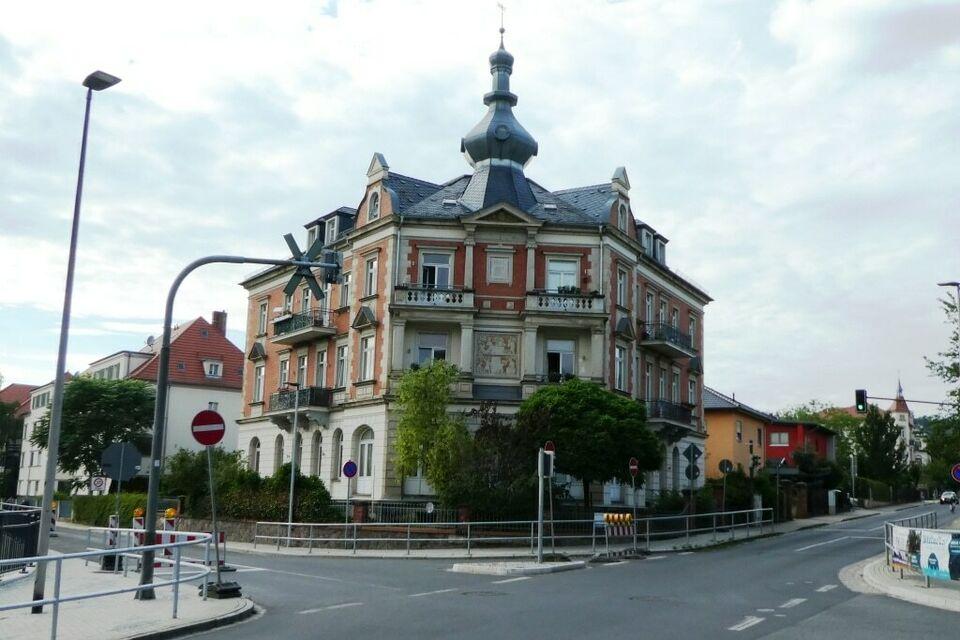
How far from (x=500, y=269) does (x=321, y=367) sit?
10788 millimetres

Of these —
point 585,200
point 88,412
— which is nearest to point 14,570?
point 585,200

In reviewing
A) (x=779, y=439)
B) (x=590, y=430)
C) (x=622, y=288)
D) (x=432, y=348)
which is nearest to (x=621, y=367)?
(x=622, y=288)

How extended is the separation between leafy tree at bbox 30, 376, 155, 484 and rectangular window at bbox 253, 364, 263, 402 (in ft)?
41.2

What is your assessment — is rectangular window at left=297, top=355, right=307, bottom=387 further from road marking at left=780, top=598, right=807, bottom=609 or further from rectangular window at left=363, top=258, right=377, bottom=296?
road marking at left=780, top=598, right=807, bottom=609

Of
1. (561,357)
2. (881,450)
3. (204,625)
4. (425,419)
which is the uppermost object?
(561,357)

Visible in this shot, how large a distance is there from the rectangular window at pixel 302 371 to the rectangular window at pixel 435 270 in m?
9.69

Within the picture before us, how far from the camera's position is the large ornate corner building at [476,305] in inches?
1490

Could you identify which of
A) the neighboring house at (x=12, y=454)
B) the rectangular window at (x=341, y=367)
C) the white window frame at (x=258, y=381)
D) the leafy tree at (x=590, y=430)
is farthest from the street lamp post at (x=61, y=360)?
the neighboring house at (x=12, y=454)

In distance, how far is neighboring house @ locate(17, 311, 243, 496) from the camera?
65625mm

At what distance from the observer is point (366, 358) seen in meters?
39.8

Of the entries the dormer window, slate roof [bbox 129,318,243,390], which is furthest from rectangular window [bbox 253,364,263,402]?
slate roof [bbox 129,318,243,390]

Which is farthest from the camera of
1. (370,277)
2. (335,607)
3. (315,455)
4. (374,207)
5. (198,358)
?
(198,358)

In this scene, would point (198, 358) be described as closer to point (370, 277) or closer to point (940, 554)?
point (370, 277)

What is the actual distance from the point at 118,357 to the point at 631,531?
56.5m
